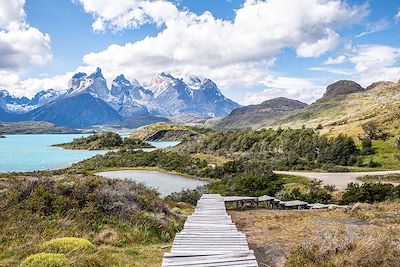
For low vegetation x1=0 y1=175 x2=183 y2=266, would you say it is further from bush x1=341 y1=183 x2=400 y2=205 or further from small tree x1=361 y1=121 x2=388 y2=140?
small tree x1=361 y1=121 x2=388 y2=140

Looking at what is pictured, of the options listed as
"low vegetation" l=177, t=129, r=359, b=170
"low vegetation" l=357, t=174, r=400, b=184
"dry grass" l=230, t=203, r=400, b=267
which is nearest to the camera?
"dry grass" l=230, t=203, r=400, b=267

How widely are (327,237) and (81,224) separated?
832cm

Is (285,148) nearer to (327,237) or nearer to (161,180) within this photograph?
(161,180)

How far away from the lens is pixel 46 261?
936 cm

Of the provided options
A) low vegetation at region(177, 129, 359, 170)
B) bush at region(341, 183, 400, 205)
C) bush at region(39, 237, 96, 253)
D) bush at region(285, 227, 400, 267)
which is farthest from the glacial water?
bush at region(285, 227, 400, 267)

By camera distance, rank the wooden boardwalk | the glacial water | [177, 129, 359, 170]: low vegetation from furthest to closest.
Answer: [177, 129, 359, 170]: low vegetation
the glacial water
the wooden boardwalk

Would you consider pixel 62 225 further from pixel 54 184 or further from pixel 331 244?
pixel 331 244

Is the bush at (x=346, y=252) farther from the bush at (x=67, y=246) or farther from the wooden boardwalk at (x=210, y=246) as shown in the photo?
the bush at (x=67, y=246)

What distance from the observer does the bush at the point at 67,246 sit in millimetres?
10836

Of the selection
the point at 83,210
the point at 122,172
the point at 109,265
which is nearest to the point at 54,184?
the point at 83,210

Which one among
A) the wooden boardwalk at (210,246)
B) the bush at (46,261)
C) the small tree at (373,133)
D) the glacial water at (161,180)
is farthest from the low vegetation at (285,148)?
the bush at (46,261)

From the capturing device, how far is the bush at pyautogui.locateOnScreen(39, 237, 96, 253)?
35.6ft

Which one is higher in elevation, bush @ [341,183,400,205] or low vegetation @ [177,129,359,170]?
low vegetation @ [177,129,359,170]

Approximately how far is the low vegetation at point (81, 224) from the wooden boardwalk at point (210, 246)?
1.37m
